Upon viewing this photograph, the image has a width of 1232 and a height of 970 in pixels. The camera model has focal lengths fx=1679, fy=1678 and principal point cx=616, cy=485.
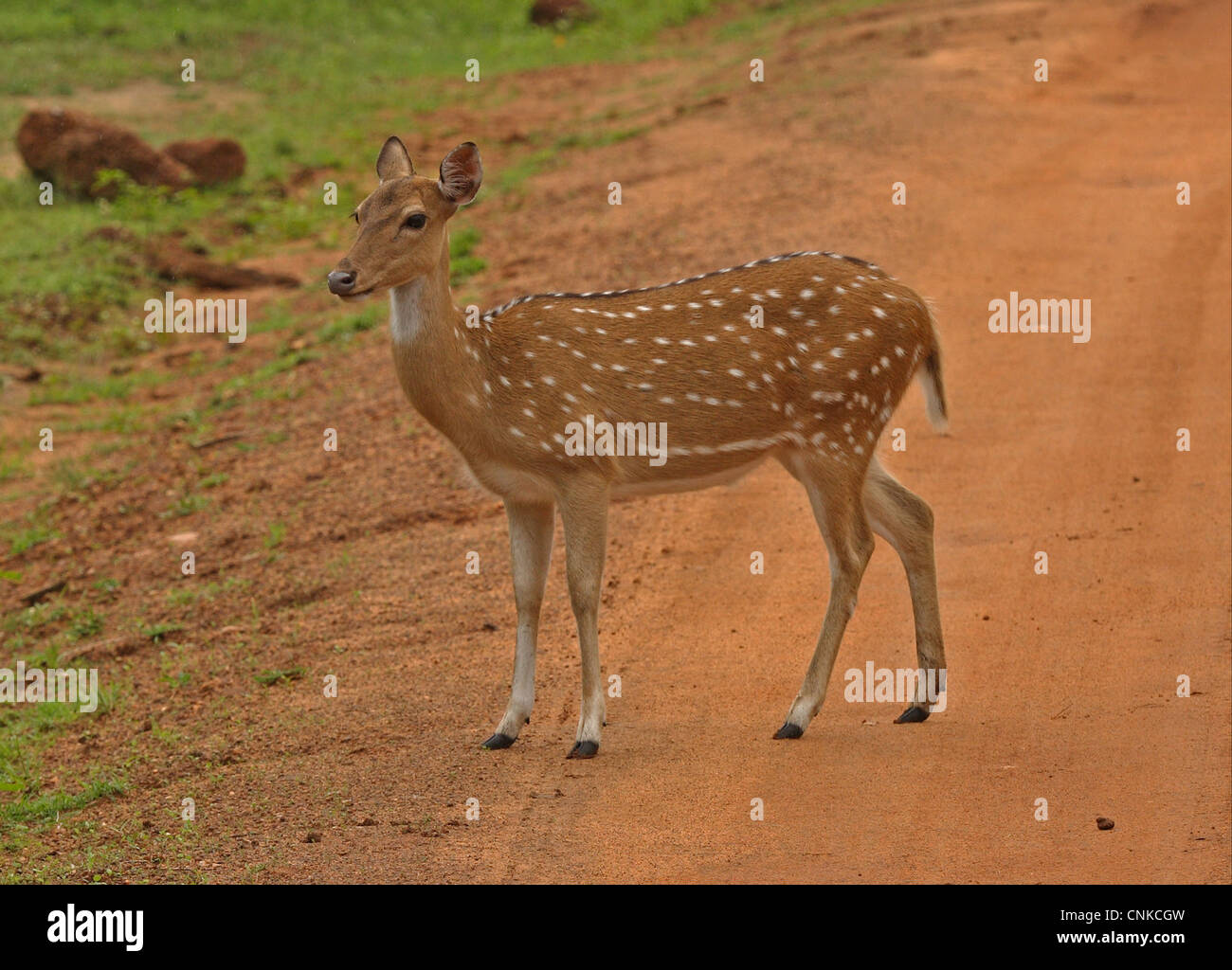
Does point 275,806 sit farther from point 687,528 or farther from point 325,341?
point 325,341

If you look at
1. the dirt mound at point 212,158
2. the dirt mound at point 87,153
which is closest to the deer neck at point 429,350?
the dirt mound at point 87,153

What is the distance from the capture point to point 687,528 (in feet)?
37.4

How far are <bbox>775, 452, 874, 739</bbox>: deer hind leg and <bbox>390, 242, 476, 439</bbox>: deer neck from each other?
1.81 meters

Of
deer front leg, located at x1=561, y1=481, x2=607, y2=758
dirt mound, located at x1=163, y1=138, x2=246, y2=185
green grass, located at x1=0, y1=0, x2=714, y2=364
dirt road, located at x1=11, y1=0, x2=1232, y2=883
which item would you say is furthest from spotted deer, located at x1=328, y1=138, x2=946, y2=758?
dirt mound, located at x1=163, y1=138, x2=246, y2=185

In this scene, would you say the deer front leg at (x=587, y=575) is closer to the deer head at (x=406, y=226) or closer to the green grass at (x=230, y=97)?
the deer head at (x=406, y=226)

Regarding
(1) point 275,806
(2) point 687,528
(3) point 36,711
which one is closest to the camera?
(1) point 275,806

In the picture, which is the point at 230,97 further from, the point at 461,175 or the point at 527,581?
the point at 527,581

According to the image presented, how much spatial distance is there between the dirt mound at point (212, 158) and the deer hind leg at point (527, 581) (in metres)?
15.5

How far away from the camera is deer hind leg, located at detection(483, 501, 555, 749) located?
8469 mm

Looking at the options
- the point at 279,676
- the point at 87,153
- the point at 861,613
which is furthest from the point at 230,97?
the point at 861,613

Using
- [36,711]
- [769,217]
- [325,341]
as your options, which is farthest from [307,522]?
[769,217]

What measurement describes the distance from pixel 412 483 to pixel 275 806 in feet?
17.2

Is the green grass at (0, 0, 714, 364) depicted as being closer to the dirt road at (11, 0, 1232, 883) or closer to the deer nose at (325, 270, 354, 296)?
the dirt road at (11, 0, 1232, 883)

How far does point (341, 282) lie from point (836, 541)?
110 inches
